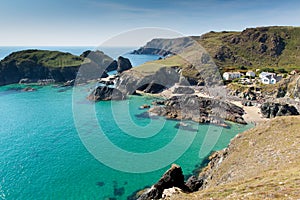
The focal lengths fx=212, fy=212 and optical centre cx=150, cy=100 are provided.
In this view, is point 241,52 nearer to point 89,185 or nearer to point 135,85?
point 135,85

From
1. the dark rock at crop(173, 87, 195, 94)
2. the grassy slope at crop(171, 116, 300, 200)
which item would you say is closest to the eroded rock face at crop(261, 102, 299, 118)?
the dark rock at crop(173, 87, 195, 94)

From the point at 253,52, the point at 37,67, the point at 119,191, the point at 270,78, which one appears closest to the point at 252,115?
the point at 270,78

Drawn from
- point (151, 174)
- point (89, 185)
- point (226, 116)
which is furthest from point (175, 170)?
point (226, 116)

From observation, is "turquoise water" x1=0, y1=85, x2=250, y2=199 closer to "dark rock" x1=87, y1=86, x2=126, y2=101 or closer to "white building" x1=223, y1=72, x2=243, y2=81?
"dark rock" x1=87, y1=86, x2=126, y2=101

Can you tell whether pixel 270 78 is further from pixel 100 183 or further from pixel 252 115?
pixel 100 183

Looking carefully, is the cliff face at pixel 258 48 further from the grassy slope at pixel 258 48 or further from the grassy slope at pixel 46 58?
the grassy slope at pixel 46 58
